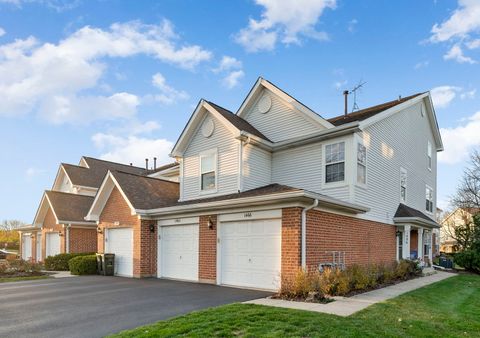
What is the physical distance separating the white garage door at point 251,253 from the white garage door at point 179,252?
1.70m

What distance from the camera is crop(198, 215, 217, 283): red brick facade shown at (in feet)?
46.2

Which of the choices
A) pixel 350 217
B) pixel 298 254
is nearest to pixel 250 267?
pixel 298 254

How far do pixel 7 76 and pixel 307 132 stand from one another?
12387 mm

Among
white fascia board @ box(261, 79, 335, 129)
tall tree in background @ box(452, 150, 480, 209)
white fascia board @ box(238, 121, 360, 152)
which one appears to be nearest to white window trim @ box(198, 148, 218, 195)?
white fascia board @ box(238, 121, 360, 152)

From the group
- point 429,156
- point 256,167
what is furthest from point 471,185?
point 256,167

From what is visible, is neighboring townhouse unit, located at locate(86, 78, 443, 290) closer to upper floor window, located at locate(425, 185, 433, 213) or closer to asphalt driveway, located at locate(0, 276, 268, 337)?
asphalt driveway, located at locate(0, 276, 268, 337)

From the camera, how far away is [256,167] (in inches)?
633

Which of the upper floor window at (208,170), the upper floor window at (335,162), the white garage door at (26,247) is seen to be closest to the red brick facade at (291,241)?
the upper floor window at (335,162)

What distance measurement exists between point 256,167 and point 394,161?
6.92 meters

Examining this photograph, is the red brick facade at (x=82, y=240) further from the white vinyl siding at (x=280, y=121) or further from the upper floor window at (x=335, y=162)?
the upper floor window at (x=335, y=162)

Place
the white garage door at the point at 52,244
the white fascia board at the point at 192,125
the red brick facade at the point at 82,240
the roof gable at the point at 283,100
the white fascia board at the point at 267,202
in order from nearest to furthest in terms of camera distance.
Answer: the white fascia board at the point at 267,202 → the roof gable at the point at 283,100 → the white fascia board at the point at 192,125 → the red brick facade at the point at 82,240 → the white garage door at the point at 52,244

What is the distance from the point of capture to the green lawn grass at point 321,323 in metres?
6.47

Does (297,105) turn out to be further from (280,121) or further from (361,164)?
(361,164)

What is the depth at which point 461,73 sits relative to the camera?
1842 cm
